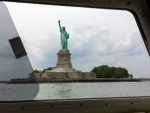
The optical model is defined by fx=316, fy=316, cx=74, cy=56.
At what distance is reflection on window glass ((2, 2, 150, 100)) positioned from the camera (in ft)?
9.61

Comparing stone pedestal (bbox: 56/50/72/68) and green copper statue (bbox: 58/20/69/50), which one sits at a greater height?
green copper statue (bbox: 58/20/69/50)

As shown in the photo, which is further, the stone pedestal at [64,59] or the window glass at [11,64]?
the stone pedestal at [64,59]

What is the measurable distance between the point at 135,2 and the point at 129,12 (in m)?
0.13

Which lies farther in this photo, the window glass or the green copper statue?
the green copper statue

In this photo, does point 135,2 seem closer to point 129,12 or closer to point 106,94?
point 129,12

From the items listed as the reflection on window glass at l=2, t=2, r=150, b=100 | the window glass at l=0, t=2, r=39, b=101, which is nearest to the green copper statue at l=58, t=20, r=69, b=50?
the reflection on window glass at l=2, t=2, r=150, b=100

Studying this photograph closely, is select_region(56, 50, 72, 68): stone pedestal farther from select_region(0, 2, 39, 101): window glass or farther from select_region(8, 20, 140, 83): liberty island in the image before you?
select_region(0, 2, 39, 101): window glass

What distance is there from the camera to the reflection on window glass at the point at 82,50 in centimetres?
293

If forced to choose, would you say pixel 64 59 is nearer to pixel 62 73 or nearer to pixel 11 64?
pixel 62 73

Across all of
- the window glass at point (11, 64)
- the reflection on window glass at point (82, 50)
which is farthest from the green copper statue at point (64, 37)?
the window glass at point (11, 64)

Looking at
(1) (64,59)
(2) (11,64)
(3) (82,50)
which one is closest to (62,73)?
(1) (64,59)

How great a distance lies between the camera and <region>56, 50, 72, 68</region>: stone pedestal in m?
2.99

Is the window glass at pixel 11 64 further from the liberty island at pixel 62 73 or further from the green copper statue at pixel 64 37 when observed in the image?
the green copper statue at pixel 64 37

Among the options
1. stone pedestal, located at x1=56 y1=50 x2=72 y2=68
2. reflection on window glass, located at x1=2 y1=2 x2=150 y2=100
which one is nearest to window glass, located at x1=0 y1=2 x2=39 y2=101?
reflection on window glass, located at x1=2 y1=2 x2=150 y2=100
